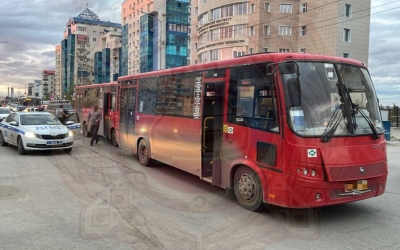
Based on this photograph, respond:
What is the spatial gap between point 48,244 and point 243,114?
3554 mm

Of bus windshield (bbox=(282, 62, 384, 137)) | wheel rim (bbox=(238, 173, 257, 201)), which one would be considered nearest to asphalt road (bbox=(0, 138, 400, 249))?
wheel rim (bbox=(238, 173, 257, 201))

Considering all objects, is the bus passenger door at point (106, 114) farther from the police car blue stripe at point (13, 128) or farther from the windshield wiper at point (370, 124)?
the windshield wiper at point (370, 124)

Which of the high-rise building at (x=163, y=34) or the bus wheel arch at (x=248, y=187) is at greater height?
the high-rise building at (x=163, y=34)

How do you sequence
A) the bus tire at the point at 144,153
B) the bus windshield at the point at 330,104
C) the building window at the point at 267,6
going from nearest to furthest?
the bus windshield at the point at 330,104, the bus tire at the point at 144,153, the building window at the point at 267,6

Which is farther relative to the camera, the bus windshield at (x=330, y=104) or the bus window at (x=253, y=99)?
the bus window at (x=253, y=99)

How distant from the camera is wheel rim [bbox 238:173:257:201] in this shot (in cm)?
590

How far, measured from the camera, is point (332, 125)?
5.22m

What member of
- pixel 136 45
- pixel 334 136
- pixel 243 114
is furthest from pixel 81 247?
pixel 136 45

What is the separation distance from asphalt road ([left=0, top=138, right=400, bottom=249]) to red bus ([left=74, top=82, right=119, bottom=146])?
5992mm

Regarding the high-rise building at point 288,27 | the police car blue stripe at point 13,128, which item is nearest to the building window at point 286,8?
the high-rise building at point 288,27

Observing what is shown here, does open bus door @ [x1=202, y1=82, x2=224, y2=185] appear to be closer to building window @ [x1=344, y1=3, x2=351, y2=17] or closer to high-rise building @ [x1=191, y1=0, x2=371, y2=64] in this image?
high-rise building @ [x1=191, y1=0, x2=371, y2=64]

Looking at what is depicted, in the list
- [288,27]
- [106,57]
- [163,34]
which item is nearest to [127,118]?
[288,27]

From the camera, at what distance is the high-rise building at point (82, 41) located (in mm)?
114562

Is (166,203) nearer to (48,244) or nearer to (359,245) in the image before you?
(48,244)
